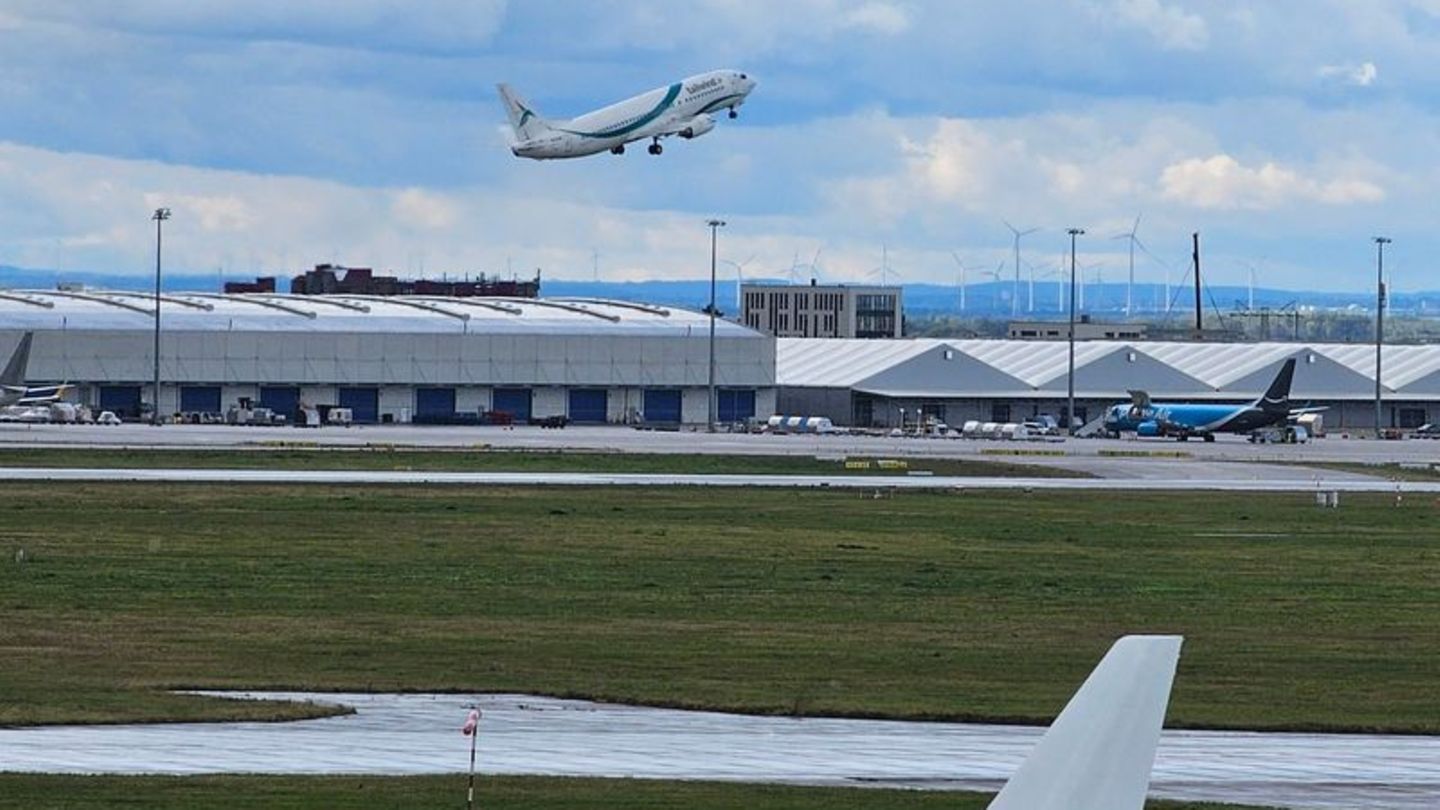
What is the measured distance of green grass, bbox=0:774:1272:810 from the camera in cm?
3519

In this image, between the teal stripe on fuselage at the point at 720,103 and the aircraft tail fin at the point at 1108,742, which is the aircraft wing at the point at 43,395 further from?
the aircraft tail fin at the point at 1108,742

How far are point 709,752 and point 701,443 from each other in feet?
409

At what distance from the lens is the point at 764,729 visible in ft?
147

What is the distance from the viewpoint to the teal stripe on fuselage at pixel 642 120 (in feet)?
479

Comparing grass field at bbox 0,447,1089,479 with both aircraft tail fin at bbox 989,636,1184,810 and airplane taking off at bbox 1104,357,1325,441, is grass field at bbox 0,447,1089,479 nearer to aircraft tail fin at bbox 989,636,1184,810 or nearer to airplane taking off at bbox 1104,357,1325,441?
airplane taking off at bbox 1104,357,1325,441

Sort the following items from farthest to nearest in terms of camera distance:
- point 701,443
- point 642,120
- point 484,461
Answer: point 701,443 < point 642,120 < point 484,461

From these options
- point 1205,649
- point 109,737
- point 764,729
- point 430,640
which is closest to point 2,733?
point 109,737

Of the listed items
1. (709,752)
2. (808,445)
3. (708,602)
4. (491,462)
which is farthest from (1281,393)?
(709,752)

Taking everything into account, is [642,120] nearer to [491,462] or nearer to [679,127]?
[679,127]

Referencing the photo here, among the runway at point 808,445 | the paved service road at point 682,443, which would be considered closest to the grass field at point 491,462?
the runway at point 808,445

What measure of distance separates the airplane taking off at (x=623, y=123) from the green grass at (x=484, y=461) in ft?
55.4

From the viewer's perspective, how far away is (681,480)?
122m

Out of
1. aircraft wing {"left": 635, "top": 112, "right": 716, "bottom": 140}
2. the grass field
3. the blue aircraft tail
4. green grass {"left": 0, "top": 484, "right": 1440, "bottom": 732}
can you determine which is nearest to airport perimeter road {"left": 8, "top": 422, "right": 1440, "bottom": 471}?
the blue aircraft tail

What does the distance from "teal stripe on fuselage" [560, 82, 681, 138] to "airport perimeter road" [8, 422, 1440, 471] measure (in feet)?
Answer: 60.8
